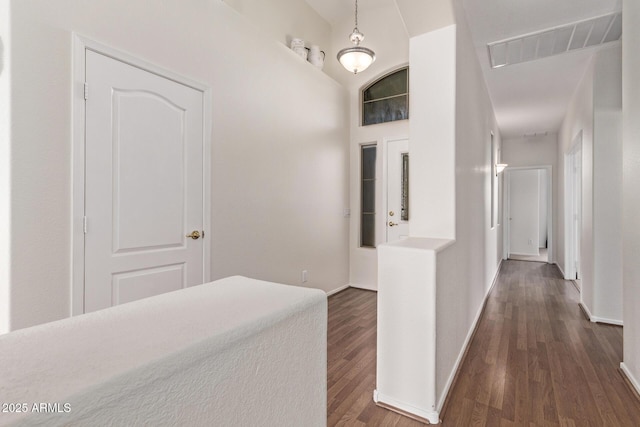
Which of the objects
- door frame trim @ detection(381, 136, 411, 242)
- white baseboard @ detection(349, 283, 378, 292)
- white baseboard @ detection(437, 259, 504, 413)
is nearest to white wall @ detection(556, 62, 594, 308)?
white baseboard @ detection(437, 259, 504, 413)

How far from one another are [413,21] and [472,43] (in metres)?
1.15

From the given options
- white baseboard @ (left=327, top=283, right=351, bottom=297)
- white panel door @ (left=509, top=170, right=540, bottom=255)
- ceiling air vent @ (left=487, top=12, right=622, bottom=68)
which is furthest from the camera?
white panel door @ (left=509, top=170, right=540, bottom=255)

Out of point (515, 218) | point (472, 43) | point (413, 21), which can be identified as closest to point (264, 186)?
point (413, 21)

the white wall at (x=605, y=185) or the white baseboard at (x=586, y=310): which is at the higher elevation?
the white wall at (x=605, y=185)

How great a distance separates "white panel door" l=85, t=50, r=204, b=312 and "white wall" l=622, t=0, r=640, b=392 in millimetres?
2871

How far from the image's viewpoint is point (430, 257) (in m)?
1.71

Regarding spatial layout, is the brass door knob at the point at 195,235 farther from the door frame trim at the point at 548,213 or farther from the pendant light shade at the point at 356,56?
the door frame trim at the point at 548,213

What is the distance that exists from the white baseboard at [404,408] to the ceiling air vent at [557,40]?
3.16 m

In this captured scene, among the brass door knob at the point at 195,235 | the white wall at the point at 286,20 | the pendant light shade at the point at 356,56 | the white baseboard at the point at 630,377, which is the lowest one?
the white baseboard at the point at 630,377

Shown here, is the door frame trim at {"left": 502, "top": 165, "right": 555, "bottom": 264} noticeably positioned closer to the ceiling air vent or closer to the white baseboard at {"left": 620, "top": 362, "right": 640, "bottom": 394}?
the ceiling air vent

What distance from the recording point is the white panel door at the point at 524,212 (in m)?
7.74

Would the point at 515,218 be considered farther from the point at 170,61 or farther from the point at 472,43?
the point at 170,61

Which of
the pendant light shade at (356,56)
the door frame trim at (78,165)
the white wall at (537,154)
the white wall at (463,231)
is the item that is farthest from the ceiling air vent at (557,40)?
the white wall at (537,154)

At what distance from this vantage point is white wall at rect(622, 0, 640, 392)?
6.53 ft
